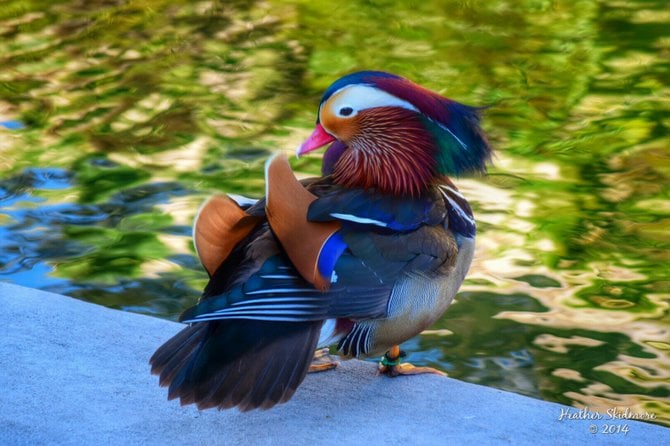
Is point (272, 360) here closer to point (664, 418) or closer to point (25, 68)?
point (664, 418)

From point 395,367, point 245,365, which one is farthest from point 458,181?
point 245,365

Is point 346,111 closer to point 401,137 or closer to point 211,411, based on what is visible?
point 401,137

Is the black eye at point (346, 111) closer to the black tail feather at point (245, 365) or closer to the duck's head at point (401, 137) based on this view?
the duck's head at point (401, 137)

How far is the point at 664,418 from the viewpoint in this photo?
121 inches

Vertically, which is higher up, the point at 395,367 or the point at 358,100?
the point at 358,100

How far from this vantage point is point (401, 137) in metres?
2.70

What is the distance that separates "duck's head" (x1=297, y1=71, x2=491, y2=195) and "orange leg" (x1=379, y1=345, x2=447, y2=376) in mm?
491

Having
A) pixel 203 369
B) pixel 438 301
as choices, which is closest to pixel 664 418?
pixel 438 301

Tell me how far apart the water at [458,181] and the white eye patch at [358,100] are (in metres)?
1.06

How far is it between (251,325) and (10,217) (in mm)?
2326

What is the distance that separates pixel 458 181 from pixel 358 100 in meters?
2.01

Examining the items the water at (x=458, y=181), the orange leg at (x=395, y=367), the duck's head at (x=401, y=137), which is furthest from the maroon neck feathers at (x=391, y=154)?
the water at (x=458, y=181)

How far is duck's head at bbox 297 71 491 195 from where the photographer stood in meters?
2.66

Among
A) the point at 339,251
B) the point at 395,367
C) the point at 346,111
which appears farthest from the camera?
the point at 395,367
